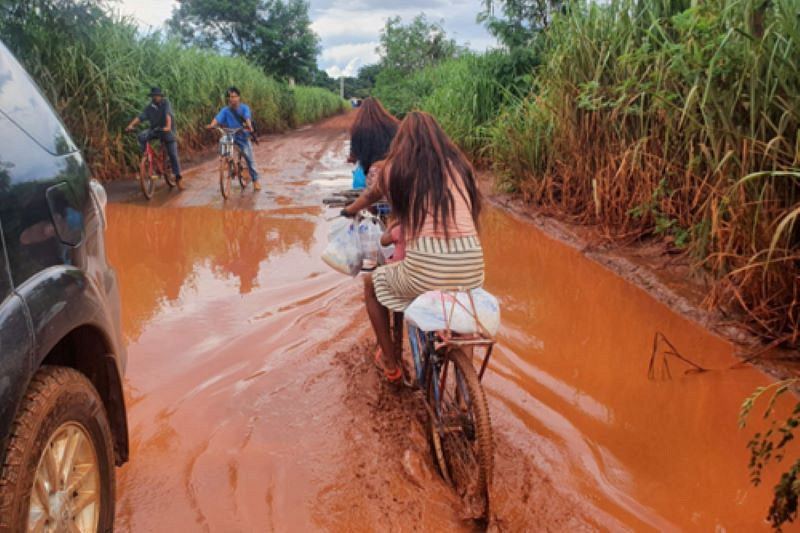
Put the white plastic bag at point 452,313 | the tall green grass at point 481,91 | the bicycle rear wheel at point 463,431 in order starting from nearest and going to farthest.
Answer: the bicycle rear wheel at point 463,431 < the white plastic bag at point 452,313 < the tall green grass at point 481,91

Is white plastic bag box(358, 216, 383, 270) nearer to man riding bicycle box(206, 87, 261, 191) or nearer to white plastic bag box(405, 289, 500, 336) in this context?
white plastic bag box(405, 289, 500, 336)

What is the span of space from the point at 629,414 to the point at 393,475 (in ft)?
4.85

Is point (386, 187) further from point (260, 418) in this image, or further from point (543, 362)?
point (543, 362)

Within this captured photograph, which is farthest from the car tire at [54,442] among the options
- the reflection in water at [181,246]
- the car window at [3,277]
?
the reflection in water at [181,246]

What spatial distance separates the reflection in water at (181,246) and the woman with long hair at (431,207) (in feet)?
8.63

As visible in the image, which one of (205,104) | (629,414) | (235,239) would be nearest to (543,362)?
(629,414)

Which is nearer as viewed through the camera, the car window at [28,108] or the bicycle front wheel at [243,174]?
the car window at [28,108]

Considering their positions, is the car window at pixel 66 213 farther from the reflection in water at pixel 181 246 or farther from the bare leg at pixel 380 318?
the reflection in water at pixel 181 246

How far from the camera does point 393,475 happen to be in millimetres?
2994

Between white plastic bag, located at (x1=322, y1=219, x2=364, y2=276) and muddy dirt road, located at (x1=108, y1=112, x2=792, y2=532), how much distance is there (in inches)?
→ 30.1

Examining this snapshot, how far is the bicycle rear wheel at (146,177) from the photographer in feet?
32.0

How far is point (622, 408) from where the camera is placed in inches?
147

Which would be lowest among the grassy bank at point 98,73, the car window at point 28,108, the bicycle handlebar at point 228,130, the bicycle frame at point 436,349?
the bicycle frame at point 436,349

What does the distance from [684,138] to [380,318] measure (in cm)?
347
